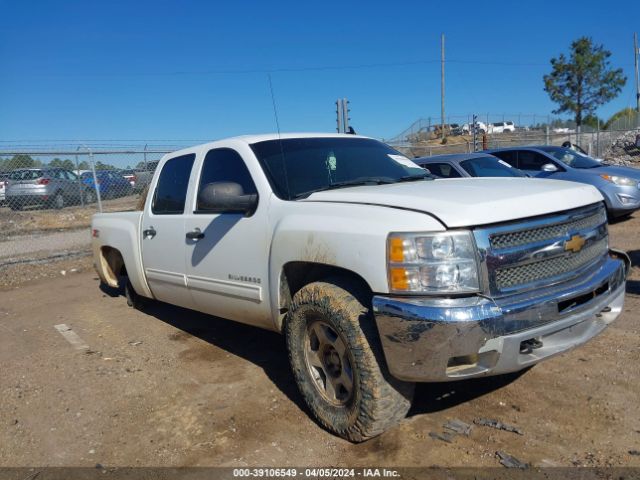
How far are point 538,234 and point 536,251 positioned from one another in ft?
0.35

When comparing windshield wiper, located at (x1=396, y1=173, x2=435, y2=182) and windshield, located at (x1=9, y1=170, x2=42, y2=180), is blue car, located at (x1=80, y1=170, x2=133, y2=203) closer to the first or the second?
windshield, located at (x1=9, y1=170, x2=42, y2=180)

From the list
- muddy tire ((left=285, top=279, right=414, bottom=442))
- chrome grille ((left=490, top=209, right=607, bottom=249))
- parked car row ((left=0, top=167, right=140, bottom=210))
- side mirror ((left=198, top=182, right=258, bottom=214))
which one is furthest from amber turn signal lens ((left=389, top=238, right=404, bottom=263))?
parked car row ((left=0, top=167, right=140, bottom=210))

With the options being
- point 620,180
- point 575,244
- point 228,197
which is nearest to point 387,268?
point 575,244

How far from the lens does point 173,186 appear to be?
15.8 ft

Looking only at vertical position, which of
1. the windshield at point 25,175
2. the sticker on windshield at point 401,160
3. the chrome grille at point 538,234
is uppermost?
the sticker on windshield at point 401,160

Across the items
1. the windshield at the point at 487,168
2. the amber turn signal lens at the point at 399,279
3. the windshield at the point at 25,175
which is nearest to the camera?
the amber turn signal lens at the point at 399,279

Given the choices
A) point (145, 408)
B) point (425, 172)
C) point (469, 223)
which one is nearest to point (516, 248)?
point (469, 223)

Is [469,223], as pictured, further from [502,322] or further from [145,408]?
[145,408]

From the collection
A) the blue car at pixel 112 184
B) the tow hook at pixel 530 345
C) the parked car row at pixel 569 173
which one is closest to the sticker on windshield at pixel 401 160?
the tow hook at pixel 530 345

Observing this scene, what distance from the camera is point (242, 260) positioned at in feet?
12.4

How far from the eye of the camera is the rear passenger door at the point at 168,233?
4.55 metres

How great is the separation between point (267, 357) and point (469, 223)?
250 centimetres

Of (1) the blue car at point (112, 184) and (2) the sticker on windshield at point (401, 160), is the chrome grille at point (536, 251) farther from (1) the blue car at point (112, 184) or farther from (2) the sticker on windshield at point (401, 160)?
(1) the blue car at point (112, 184)

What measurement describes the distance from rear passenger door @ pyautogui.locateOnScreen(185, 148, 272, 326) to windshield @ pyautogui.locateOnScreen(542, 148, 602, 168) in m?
8.24
